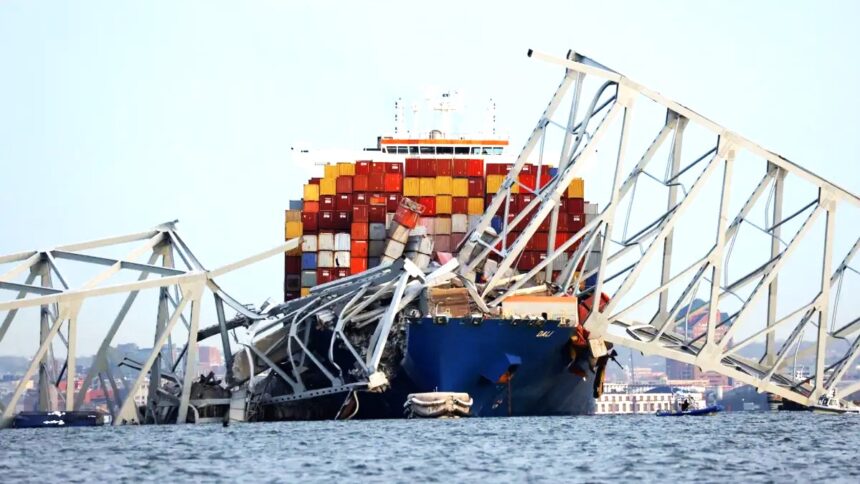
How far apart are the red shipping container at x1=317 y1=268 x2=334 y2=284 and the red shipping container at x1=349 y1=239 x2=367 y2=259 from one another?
1.38 metres

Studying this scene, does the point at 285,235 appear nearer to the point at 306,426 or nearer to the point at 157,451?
the point at 306,426

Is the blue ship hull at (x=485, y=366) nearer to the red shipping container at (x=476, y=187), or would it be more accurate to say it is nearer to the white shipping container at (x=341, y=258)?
the white shipping container at (x=341, y=258)

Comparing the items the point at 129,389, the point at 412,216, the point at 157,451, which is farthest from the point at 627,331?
the point at 157,451

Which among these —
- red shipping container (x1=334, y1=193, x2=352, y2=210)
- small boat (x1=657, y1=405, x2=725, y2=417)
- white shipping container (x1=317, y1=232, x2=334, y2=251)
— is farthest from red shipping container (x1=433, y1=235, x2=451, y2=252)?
small boat (x1=657, y1=405, x2=725, y2=417)

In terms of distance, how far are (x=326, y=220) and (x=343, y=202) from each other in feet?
4.46

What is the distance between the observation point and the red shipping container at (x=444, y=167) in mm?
82250

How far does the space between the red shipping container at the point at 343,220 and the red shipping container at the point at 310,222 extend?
1.00 meters

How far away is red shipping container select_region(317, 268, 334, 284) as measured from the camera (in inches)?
3051

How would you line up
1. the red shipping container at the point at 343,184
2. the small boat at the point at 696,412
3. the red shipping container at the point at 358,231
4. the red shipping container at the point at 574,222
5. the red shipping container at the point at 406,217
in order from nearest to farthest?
the small boat at the point at 696,412, the red shipping container at the point at 406,217, the red shipping container at the point at 358,231, the red shipping container at the point at 574,222, the red shipping container at the point at 343,184

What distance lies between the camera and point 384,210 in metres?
80.1

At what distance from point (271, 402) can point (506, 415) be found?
10.5 meters

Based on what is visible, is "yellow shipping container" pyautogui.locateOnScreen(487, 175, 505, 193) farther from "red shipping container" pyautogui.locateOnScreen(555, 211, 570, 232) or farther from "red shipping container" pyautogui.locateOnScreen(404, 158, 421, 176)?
"red shipping container" pyautogui.locateOnScreen(555, 211, 570, 232)

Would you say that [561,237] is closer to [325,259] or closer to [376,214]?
[376,214]

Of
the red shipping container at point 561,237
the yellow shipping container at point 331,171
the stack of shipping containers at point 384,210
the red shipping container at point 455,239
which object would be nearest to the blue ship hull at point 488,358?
the red shipping container at point 561,237
